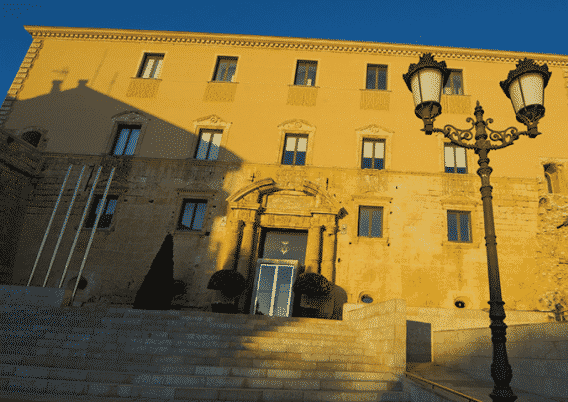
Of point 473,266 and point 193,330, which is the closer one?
point 193,330

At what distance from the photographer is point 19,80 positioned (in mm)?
19656

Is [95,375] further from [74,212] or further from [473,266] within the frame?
[473,266]

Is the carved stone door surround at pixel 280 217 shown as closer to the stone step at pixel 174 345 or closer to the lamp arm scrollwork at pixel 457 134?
the stone step at pixel 174 345

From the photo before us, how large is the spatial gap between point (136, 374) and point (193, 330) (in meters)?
2.99

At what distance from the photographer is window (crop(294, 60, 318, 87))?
19250 mm

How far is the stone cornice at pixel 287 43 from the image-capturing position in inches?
752

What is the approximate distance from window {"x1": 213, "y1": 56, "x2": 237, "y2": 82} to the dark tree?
1039 centimetres

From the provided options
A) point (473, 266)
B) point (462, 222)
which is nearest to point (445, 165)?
point (462, 222)

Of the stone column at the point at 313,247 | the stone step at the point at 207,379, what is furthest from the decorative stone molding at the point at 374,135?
the stone step at the point at 207,379

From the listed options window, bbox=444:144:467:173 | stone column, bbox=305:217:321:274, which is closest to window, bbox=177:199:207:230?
stone column, bbox=305:217:321:274

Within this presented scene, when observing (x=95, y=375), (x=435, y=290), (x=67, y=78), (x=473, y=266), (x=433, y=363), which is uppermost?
(x=67, y=78)

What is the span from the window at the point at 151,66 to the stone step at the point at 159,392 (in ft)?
55.7

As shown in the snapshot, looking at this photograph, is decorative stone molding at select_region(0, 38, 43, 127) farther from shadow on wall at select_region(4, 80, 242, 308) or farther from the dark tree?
the dark tree

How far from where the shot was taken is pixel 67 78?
1967cm
